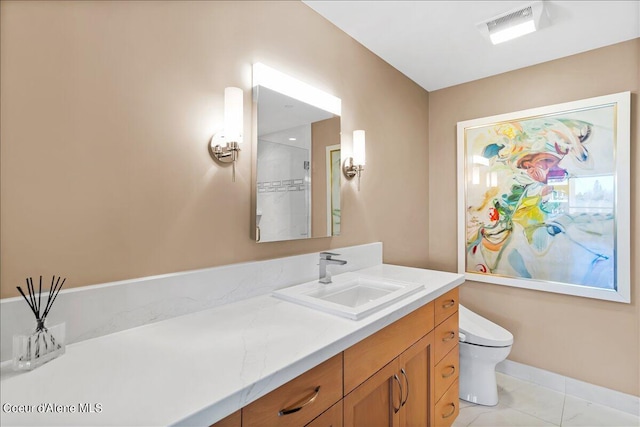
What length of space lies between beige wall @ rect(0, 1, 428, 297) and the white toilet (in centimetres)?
129

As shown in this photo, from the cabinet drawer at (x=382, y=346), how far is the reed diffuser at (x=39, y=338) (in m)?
0.80

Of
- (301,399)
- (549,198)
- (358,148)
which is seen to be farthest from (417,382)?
(549,198)

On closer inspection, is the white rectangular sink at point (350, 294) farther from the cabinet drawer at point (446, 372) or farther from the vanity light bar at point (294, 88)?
the vanity light bar at point (294, 88)

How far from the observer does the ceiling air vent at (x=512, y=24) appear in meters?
1.74

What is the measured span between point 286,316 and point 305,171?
2.58 ft

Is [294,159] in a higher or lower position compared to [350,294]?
higher

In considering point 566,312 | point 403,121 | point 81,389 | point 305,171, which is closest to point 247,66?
point 305,171

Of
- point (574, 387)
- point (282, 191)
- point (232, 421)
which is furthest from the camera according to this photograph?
point (574, 387)

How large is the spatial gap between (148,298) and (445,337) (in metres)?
1.43

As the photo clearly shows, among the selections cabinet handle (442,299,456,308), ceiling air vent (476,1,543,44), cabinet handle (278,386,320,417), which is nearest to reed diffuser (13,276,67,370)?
cabinet handle (278,386,320,417)

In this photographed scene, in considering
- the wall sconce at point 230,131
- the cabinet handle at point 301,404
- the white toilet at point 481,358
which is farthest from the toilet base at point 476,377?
the wall sconce at point 230,131

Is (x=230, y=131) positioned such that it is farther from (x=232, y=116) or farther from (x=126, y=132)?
(x=126, y=132)

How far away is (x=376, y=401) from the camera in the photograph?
3.79 ft

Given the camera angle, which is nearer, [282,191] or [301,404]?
[301,404]
